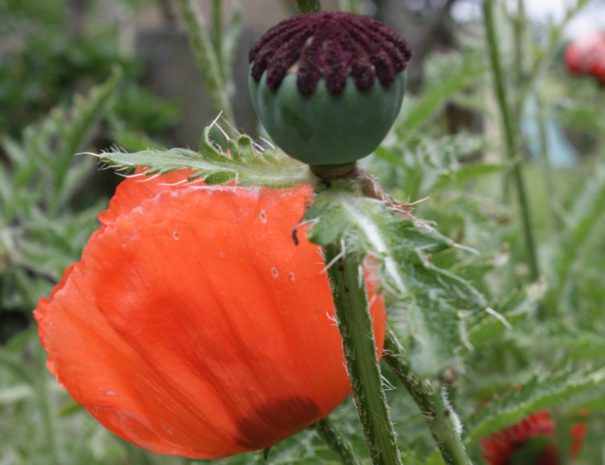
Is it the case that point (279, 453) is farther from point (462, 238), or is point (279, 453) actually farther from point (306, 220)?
point (462, 238)

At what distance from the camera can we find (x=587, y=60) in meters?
1.83

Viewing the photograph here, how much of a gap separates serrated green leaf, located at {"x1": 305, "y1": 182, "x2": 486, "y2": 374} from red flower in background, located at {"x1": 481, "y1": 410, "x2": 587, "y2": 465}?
556 mm

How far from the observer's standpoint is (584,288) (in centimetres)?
98

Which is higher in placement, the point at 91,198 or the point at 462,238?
the point at 462,238

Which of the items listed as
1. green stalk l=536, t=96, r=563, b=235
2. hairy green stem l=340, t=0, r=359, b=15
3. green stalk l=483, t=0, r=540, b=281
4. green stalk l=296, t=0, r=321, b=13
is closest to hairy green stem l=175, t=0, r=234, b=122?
hairy green stem l=340, t=0, r=359, b=15

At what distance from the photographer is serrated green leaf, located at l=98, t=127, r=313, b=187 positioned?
0.92ft

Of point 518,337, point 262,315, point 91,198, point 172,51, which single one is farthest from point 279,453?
point 172,51

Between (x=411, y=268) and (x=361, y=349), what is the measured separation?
0.05m

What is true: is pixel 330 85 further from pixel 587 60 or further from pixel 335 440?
pixel 587 60

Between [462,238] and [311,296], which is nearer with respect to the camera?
[311,296]

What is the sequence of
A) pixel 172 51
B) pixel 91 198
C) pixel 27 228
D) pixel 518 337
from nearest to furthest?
pixel 518 337
pixel 27 228
pixel 91 198
pixel 172 51

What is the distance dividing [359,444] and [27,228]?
0.47 meters

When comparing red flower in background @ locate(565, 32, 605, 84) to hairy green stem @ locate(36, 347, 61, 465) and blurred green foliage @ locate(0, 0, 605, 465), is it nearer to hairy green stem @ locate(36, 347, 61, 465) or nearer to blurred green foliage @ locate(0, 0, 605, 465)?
blurred green foliage @ locate(0, 0, 605, 465)

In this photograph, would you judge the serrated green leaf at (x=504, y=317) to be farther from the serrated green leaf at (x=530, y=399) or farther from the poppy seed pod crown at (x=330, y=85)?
the poppy seed pod crown at (x=330, y=85)
